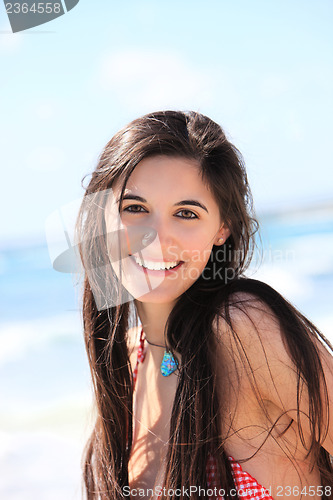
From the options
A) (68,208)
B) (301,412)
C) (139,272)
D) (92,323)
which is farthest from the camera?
(68,208)

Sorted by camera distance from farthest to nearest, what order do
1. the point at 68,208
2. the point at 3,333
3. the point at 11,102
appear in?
the point at 11,102 < the point at 3,333 < the point at 68,208

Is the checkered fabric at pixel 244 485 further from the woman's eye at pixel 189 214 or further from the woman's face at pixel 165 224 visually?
the woman's eye at pixel 189 214

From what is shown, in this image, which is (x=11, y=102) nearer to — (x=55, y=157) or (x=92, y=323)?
(x=55, y=157)

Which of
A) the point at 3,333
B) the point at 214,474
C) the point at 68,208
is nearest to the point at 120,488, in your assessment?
the point at 214,474

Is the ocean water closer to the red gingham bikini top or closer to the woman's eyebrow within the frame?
the woman's eyebrow

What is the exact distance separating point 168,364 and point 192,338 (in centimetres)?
29

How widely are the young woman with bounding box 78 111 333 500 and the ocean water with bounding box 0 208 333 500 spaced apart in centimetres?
39

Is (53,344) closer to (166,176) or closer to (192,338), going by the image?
(192,338)

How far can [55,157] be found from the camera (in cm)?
1551

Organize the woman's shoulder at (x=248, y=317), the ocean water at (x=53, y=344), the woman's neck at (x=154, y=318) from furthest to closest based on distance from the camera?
1. the ocean water at (x=53, y=344)
2. the woman's neck at (x=154, y=318)
3. the woman's shoulder at (x=248, y=317)

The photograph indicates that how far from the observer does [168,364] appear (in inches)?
86.5

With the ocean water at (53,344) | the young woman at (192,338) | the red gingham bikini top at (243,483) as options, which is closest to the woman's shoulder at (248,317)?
the young woman at (192,338)

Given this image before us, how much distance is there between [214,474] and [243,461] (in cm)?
11

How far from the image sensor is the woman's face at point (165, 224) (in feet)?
6.32
